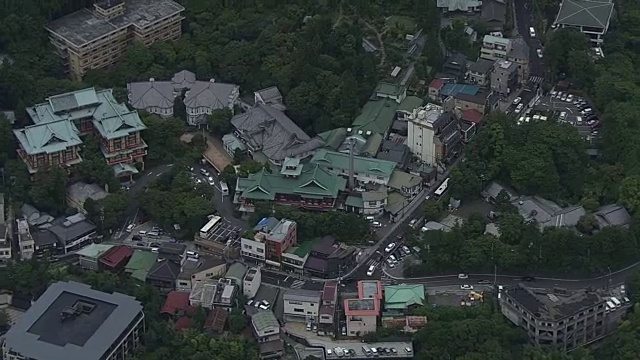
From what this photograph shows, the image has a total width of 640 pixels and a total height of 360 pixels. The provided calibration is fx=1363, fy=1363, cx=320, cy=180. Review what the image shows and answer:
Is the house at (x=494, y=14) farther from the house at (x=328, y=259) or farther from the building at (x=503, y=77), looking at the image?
the house at (x=328, y=259)

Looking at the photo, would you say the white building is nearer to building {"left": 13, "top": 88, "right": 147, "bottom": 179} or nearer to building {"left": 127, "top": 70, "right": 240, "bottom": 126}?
building {"left": 13, "top": 88, "right": 147, "bottom": 179}

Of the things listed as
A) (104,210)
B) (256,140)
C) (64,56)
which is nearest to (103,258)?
(104,210)

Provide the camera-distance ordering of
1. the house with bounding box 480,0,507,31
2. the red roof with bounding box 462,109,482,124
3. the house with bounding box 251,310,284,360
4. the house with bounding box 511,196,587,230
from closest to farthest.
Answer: the house with bounding box 251,310,284,360 < the house with bounding box 511,196,587,230 < the red roof with bounding box 462,109,482,124 < the house with bounding box 480,0,507,31

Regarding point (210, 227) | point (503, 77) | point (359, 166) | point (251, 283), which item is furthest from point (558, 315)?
point (503, 77)

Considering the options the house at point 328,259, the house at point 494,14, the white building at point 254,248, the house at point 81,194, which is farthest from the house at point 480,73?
the house at point 81,194

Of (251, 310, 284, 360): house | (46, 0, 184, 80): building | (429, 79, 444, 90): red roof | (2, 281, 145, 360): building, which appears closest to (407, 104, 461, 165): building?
(429, 79, 444, 90): red roof

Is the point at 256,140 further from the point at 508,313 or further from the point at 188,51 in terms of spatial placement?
the point at 508,313
